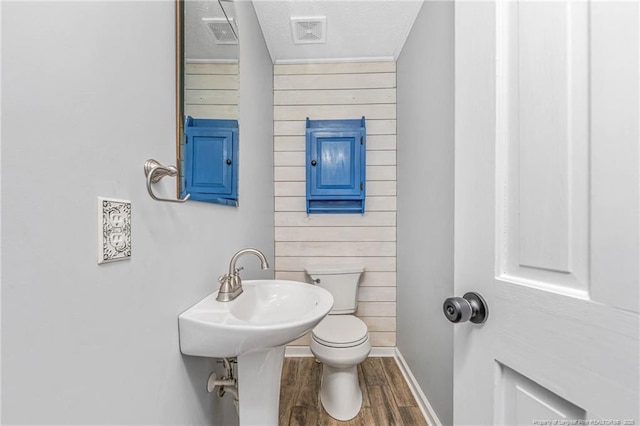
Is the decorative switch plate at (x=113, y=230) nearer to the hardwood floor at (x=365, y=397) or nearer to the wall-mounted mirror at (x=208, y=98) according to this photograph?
the wall-mounted mirror at (x=208, y=98)

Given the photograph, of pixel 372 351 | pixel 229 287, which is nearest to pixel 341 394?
pixel 372 351

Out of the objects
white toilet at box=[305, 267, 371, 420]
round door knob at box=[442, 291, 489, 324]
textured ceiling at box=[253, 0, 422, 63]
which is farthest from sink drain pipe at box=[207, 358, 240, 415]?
textured ceiling at box=[253, 0, 422, 63]

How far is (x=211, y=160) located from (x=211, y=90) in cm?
27

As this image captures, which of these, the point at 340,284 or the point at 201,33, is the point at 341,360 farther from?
the point at 201,33

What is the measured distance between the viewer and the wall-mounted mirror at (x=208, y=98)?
89 cm

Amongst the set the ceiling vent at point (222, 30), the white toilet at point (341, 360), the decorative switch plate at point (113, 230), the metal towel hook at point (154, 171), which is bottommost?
the white toilet at point (341, 360)

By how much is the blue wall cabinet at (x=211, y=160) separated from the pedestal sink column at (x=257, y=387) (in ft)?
2.00

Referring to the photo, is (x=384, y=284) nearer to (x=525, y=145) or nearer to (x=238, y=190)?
(x=238, y=190)

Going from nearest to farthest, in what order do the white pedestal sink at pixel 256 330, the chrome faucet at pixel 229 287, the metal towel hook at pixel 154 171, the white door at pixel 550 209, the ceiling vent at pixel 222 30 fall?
the white door at pixel 550 209 < the metal towel hook at pixel 154 171 < the white pedestal sink at pixel 256 330 < the chrome faucet at pixel 229 287 < the ceiling vent at pixel 222 30

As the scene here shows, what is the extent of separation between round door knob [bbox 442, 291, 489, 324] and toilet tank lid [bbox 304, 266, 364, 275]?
1.51 m

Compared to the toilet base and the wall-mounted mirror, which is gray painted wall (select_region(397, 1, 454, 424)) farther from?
the wall-mounted mirror

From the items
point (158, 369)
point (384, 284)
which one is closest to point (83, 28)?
point (158, 369)

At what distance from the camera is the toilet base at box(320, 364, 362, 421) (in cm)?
155

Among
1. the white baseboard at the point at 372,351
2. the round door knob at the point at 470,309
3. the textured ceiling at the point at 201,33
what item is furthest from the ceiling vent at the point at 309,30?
the white baseboard at the point at 372,351
